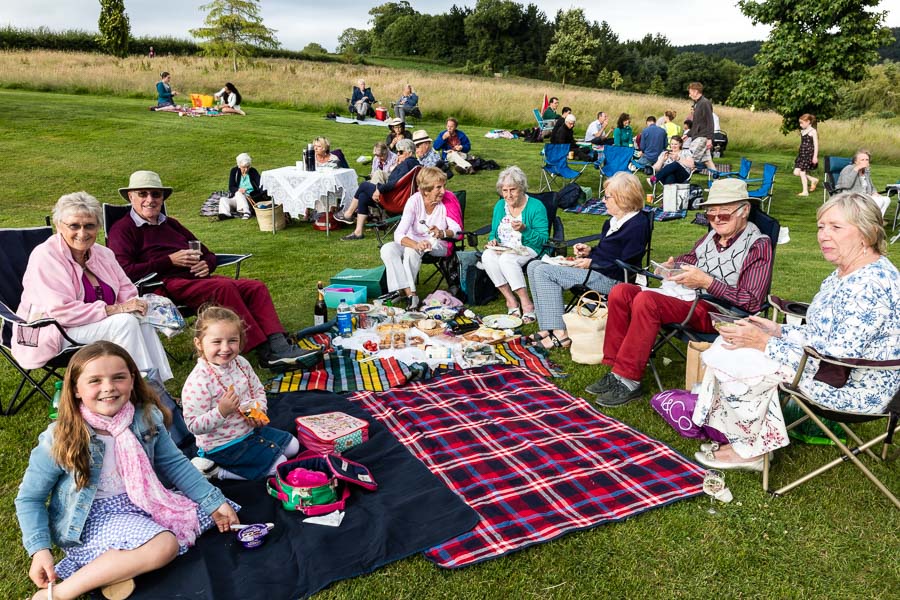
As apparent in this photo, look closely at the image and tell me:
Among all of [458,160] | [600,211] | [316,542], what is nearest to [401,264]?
[316,542]

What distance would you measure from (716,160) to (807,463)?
13603 mm

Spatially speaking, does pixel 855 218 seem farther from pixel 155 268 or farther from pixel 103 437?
pixel 155 268

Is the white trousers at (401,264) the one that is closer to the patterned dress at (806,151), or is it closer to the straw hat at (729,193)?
the straw hat at (729,193)

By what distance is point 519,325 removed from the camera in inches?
209

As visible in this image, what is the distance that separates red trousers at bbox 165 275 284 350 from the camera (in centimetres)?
444

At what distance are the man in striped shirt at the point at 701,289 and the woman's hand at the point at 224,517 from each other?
2341 mm

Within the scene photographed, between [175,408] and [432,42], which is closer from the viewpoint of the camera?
[175,408]

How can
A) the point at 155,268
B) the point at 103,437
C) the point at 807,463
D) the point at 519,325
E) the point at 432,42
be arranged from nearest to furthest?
the point at 103,437, the point at 807,463, the point at 155,268, the point at 519,325, the point at 432,42

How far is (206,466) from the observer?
3.14m

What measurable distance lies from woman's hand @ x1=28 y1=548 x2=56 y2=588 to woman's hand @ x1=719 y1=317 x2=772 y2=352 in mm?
3090

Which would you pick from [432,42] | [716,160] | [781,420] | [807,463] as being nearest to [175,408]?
[781,420]

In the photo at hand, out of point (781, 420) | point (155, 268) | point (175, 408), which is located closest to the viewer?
point (781, 420)

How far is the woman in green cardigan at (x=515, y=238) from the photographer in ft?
18.0

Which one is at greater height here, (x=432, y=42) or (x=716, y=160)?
(x=432, y=42)
